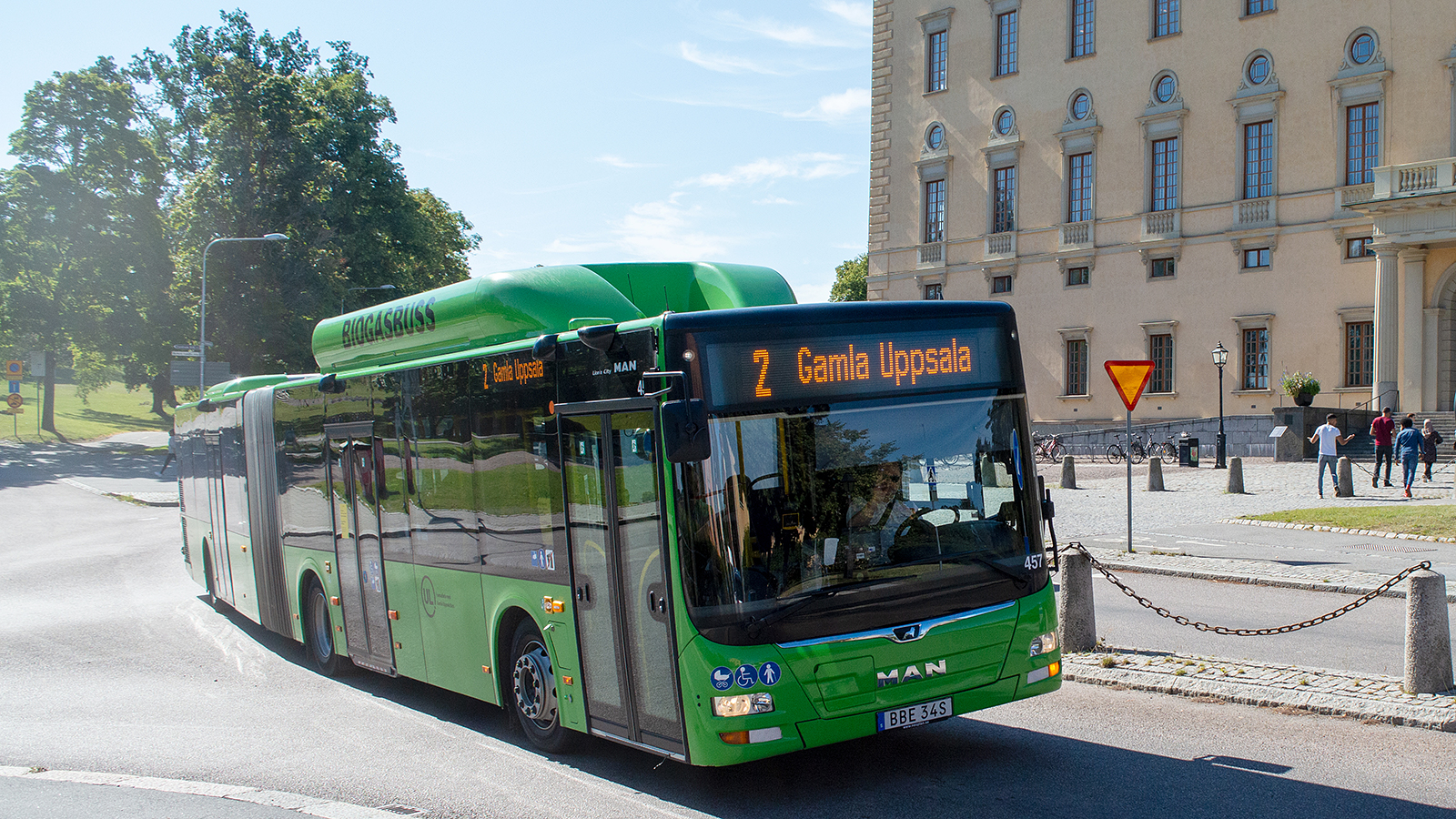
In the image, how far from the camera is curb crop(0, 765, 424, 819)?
623cm

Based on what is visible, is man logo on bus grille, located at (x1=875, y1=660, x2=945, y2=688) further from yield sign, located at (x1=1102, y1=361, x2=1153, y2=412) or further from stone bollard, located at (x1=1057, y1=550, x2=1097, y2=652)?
yield sign, located at (x1=1102, y1=361, x2=1153, y2=412)

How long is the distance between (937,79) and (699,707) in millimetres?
50060

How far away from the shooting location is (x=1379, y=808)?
18.5 feet

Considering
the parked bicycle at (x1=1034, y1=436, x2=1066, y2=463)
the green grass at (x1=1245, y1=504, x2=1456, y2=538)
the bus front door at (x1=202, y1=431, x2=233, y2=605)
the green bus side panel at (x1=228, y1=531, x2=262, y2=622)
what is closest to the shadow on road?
the green bus side panel at (x1=228, y1=531, x2=262, y2=622)

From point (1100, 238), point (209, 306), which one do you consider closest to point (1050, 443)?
point (1100, 238)

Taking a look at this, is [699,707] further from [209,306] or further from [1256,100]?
[209,306]

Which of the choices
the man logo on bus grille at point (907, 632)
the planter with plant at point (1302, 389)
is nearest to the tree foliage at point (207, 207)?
the planter with plant at point (1302, 389)

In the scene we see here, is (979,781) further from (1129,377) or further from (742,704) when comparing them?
(1129,377)

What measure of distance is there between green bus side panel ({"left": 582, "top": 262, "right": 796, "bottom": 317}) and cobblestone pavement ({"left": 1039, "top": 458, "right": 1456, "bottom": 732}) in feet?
12.0

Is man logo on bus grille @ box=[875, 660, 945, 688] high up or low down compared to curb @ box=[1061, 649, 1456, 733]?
up

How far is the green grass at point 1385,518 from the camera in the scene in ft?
58.6

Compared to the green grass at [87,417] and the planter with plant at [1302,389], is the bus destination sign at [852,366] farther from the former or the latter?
the green grass at [87,417]

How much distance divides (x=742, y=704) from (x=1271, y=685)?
4.23m

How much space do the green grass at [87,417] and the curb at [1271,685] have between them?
66.3 metres
